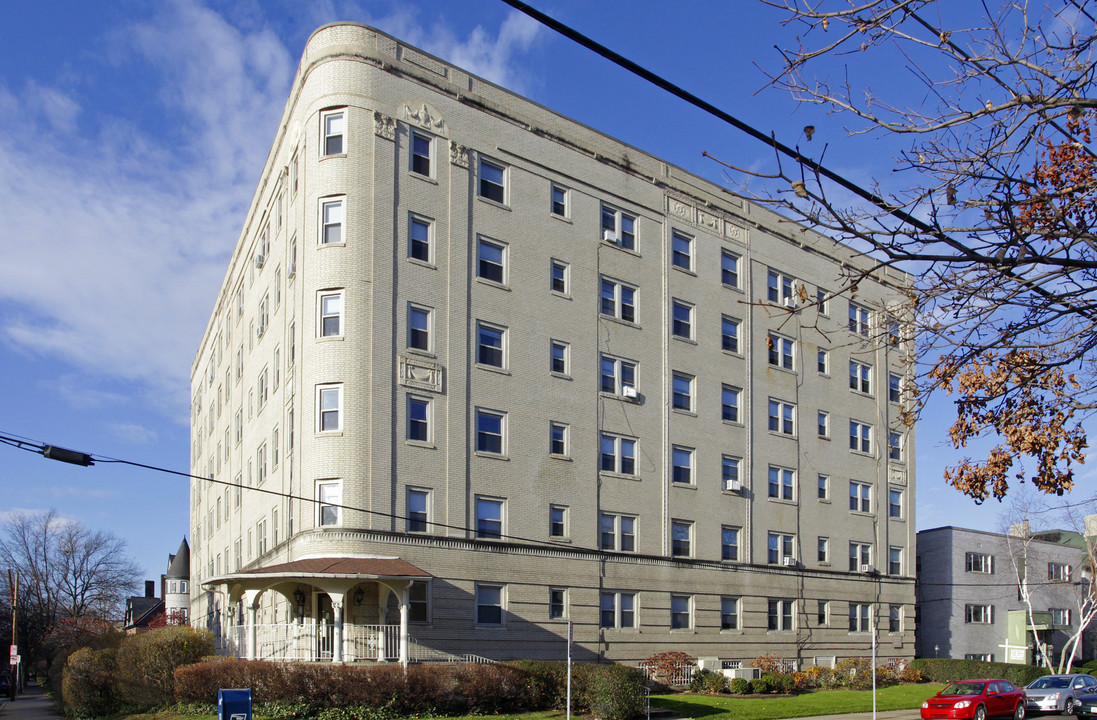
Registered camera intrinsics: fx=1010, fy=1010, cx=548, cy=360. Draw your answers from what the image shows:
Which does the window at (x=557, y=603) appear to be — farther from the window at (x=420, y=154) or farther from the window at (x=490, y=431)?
the window at (x=420, y=154)

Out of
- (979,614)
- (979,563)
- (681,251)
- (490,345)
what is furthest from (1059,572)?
(490,345)

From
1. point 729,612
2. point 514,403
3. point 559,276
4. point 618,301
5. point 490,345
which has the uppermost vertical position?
point 559,276

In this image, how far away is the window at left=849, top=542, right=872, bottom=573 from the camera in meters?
48.7

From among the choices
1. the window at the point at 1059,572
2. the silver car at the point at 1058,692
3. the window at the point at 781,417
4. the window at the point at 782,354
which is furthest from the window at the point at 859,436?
the window at the point at 1059,572

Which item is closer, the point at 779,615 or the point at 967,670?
the point at 779,615

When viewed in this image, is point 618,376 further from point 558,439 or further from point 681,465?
point 681,465

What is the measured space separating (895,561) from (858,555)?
377 centimetres

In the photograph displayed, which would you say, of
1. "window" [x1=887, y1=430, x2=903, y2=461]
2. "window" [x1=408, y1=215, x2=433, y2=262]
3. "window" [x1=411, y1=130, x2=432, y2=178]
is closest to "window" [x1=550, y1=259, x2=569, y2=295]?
"window" [x1=408, y1=215, x2=433, y2=262]

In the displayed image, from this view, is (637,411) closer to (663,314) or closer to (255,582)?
(663,314)

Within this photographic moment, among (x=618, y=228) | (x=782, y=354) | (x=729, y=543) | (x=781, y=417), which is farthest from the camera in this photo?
(x=782, y=354)

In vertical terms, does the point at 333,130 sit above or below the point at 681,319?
above

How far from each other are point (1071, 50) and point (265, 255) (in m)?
38.1

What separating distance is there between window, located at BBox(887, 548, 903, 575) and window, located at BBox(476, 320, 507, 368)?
86.2 feet

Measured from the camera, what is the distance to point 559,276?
38062 millimetres
